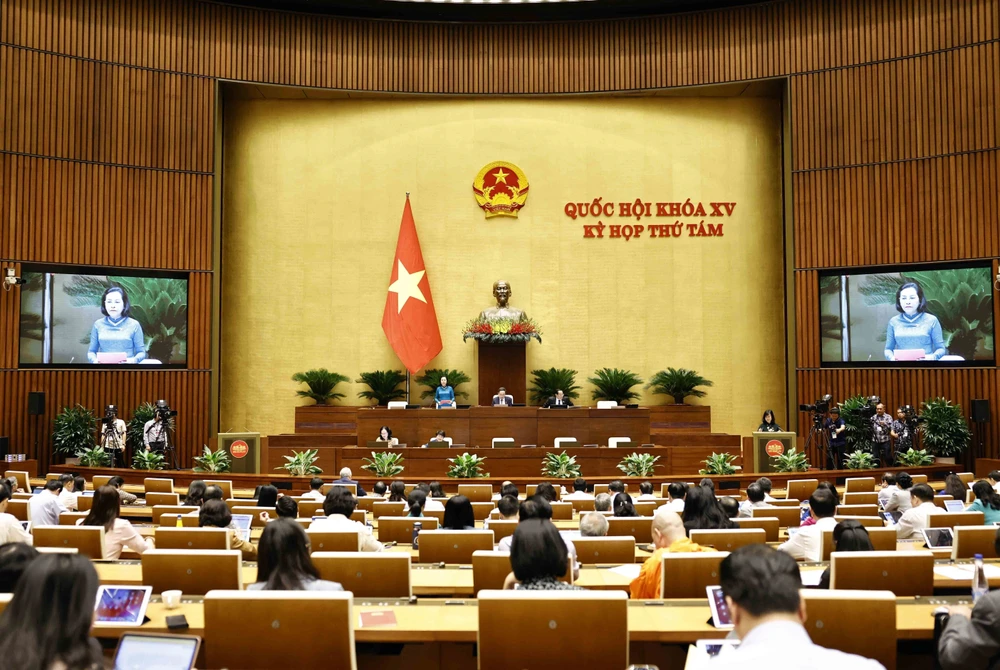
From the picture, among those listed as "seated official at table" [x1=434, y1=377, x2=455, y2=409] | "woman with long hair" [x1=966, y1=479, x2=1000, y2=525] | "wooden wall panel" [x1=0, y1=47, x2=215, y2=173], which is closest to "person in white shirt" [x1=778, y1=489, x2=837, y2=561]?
"woman with long hair" [x1=966, y1=479, x2=1000, y2=525]

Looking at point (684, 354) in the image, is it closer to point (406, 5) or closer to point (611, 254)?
point (611, 254)

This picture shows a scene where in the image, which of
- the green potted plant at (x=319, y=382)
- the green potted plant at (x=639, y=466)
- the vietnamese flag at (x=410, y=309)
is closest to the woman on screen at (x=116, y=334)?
the green potted plant at (x=319, y=382)

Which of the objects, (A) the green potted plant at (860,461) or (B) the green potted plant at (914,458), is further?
(B) the green potted plant at (914,458)

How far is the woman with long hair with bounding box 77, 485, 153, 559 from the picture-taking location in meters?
4.91

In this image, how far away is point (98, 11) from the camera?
14.6 metres

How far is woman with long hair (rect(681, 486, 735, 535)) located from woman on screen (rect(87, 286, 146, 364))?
1202cm

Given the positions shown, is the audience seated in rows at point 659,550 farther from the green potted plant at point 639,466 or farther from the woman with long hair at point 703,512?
the green potted plant at point 639,466

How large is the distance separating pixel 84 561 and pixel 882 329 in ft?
47.9

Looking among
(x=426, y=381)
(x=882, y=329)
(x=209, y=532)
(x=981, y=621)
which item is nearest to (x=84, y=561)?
(x=981, y=621)

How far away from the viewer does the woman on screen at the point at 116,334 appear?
14.5m

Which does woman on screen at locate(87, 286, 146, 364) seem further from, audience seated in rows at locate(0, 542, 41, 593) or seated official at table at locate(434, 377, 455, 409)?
audience seated in rows at locate(0, 542, 41, 593)

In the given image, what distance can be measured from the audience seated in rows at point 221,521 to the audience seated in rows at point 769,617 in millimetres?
3537

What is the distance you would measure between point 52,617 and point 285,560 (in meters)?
1.13

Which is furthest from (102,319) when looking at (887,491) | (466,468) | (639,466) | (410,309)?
(887,491)
